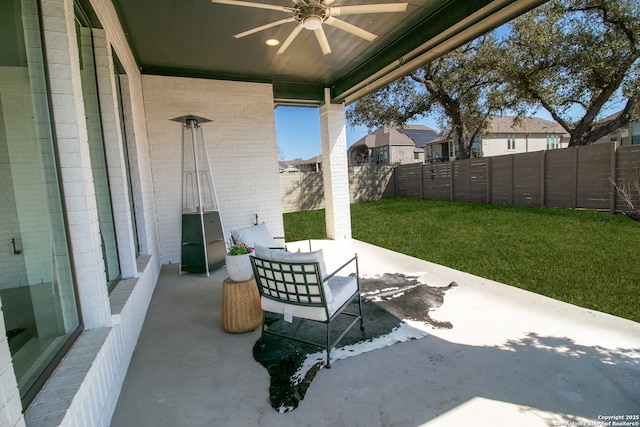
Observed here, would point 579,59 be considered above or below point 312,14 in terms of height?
above

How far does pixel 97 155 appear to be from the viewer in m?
2.62

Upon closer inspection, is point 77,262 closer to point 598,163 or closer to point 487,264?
point 487,264

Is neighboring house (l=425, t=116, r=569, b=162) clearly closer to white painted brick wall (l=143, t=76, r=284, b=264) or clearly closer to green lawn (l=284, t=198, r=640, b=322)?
green lawn (l=284, t=198, r=640, b=322)

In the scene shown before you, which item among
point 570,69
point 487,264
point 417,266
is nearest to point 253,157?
point 417,266

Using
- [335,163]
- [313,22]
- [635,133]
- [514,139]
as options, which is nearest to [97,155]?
[313,22]

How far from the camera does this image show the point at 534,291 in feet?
10.9

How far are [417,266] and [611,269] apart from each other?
87.5 inches

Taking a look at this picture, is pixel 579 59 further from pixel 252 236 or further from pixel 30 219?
pixel 30 219

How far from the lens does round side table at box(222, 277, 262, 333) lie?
2.73 metres

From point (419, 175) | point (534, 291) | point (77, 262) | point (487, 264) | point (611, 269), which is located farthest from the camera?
point (419, 175)

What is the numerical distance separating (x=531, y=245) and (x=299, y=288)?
4.52 metres

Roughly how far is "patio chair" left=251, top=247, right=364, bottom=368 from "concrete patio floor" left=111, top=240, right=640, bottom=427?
1.21 ft

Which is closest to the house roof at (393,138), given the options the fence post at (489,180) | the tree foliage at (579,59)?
the tree foliage at (579,59)

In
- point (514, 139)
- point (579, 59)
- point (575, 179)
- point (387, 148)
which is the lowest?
point (575, 179)
